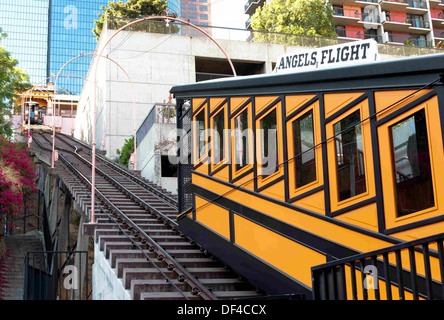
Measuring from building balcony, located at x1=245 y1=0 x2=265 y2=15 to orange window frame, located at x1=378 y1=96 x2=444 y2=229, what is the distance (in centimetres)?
6362

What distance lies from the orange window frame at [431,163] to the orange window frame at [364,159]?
171 mm

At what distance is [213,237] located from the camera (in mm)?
9086

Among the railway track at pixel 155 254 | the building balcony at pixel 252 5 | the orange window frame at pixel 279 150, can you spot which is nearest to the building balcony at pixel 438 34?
the building balcony at pixel 252 5

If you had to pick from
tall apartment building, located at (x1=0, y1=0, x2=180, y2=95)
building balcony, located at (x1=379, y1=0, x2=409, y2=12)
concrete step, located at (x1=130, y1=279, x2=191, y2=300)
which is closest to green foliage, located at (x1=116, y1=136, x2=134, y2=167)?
concrete step, located at (x1=130, y1=279, x2=191, y2=300)

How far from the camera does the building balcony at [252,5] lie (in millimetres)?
66162

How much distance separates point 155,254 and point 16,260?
56.7ft

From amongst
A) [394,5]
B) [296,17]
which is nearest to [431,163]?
[296,17]

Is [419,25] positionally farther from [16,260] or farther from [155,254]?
[155,254]

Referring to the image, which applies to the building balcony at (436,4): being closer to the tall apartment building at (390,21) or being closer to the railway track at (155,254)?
the tall apartment building at (390,21)

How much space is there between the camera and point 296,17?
44281 millimetres

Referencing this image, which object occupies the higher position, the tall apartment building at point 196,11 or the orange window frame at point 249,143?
the tall apartment building at point 196,11

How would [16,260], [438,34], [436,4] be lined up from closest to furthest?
1. [16,260]
2. [438,34]
3. [436,4]

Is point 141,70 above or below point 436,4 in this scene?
below

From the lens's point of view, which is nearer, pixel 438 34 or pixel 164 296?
pixel 164 296
